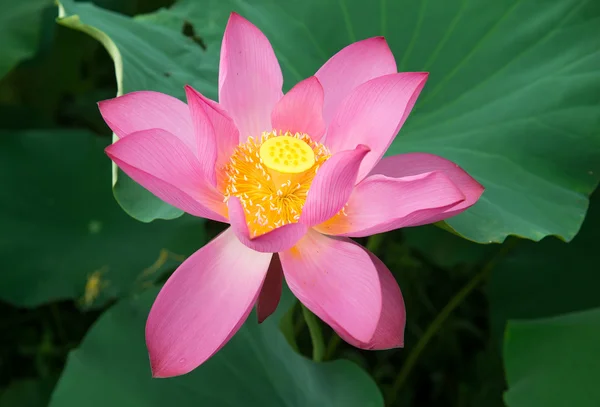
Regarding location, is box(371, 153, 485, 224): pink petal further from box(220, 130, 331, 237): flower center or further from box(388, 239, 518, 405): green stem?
box(388, 239, 518, 405): green stem

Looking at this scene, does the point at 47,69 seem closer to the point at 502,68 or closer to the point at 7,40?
the point at 7,40

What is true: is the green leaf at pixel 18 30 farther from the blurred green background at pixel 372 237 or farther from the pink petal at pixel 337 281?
the pink petal at pixel 337 281

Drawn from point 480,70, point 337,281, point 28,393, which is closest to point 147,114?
point 337,281

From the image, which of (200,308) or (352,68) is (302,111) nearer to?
(352,68)

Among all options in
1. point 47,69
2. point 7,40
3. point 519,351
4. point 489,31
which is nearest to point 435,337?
point 519,351

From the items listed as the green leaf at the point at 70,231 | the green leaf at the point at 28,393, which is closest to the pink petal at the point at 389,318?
the green leaf at the point at 70,231

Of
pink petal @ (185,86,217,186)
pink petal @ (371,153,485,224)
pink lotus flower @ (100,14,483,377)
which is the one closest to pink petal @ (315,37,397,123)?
pink lotus flower @ (100,14,483,377)
